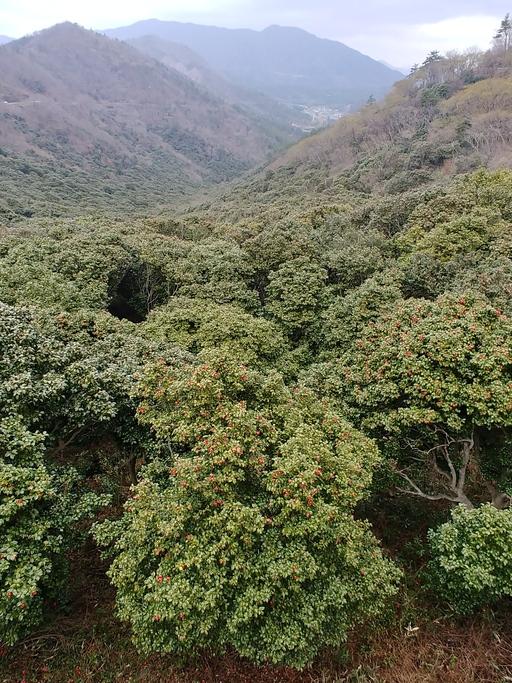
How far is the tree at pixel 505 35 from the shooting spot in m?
103

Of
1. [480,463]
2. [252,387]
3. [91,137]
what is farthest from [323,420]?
[91,137]

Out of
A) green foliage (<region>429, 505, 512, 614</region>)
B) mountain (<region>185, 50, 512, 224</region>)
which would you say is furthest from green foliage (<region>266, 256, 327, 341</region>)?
mountain (<region>185, 50, 512, 224</region>)

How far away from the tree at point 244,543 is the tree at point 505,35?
447ft

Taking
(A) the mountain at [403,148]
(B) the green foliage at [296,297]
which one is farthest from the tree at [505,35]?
(B) the green foliage at [296,297]

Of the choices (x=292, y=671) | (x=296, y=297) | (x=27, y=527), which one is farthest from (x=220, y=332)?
(x=292, y=671)

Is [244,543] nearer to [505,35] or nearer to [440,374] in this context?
[440,374]

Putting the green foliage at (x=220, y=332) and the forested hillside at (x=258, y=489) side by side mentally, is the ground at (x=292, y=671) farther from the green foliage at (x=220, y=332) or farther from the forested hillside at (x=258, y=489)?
the green foliage at (x=220, y=332)

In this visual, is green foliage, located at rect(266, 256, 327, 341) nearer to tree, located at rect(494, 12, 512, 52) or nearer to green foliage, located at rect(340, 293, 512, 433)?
green foliage, located at rect(340, 293, 512, 433)

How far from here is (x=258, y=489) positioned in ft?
32.6

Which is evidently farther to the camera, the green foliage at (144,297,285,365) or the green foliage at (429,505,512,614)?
the green foliage at (144,297,285,365)

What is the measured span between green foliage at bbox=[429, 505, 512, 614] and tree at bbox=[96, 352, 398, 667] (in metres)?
1.79

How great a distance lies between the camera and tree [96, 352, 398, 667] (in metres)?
8.62

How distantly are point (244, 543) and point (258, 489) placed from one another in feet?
4.37

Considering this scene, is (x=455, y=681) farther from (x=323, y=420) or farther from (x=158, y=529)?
(x=158, y=529)
